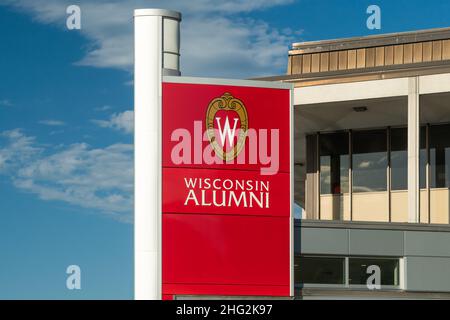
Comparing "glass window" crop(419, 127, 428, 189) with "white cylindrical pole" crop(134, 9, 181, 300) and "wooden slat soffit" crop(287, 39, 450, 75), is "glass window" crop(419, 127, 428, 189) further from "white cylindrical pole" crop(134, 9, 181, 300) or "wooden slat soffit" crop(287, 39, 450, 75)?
"white cylindrical pole" crop(134, 9, 181, 300)

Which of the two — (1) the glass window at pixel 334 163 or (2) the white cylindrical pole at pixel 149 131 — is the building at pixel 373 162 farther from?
(2) the white cylindrical pole at pixel 149 131

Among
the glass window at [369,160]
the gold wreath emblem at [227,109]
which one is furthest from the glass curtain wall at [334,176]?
the gold wreath emblem at [227,109]

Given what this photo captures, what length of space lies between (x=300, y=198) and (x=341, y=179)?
11294 millimetres

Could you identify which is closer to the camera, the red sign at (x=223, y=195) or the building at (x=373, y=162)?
the red sign at (x=223, y=195)

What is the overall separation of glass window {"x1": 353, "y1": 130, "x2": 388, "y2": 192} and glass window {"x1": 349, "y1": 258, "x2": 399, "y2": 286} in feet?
26.9

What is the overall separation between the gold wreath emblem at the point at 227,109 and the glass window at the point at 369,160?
10566 millimetres

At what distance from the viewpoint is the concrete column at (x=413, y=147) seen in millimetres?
32062

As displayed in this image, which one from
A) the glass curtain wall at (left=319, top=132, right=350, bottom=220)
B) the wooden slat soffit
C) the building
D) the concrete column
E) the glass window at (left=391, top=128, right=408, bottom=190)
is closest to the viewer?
the building

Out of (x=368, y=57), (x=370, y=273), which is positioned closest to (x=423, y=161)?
(x=368, y=57)

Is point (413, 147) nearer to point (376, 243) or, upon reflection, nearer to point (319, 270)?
point (376, 243)

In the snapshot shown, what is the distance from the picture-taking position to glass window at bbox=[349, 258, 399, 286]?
30.1 metres

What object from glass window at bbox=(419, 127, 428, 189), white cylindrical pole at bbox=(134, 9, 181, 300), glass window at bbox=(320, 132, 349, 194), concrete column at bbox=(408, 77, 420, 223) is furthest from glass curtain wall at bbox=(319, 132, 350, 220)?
white cylindrical pole at bbox=(134, 9, 181, 300)

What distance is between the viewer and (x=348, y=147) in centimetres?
3941
